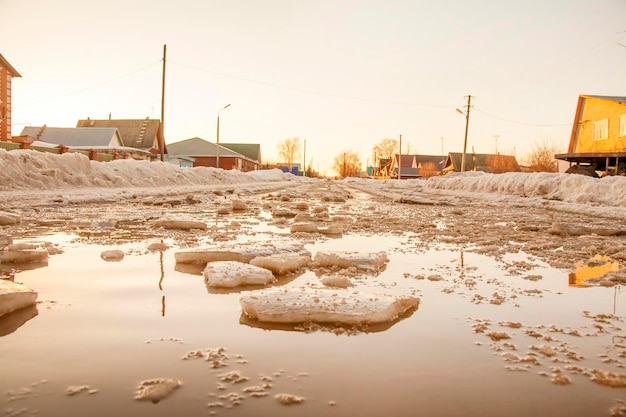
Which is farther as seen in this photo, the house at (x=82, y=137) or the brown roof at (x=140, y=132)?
the brown roof at (x=140, y=132)

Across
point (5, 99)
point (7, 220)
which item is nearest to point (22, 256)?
point (7, 220)

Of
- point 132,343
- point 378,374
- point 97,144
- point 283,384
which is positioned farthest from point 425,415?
point 97,144

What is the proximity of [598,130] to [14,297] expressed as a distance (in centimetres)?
2541

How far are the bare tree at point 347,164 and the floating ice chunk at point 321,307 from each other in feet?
364

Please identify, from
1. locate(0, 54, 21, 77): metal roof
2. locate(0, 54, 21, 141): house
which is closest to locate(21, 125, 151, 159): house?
locate(0, 54, 21, 77): metal roof

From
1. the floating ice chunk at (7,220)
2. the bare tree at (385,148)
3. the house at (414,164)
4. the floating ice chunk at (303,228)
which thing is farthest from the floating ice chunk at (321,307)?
the bare tree at (385,148)

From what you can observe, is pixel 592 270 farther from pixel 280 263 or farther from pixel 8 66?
pixel 8 66

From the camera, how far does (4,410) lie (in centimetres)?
109

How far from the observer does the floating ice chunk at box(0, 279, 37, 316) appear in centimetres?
180

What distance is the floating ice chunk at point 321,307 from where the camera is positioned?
1815 millimetres

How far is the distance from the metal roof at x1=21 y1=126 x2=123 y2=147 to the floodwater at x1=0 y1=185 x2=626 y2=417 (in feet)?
131

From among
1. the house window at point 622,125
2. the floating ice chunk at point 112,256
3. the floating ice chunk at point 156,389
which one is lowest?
the floating ice chunk at point 156,389

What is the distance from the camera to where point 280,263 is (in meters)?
2.73

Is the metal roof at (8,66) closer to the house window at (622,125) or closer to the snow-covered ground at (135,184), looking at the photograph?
the snow-covered ground at (135,184)
